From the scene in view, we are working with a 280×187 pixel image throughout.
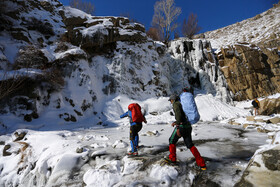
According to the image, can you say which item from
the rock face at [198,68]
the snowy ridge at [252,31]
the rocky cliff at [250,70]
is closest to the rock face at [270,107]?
the rock face at [198,68]

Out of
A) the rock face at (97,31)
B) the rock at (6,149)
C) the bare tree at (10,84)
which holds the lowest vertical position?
the rock at (6,149)

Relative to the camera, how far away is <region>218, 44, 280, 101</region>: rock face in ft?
50.1

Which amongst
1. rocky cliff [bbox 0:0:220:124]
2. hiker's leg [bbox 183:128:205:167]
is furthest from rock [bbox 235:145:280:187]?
rocky cliff [bbox 0:0:220:124]

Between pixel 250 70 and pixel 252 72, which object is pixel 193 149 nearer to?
pixel 250 70

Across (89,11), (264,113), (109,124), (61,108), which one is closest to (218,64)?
(264,113)

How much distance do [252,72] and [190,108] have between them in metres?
18.0

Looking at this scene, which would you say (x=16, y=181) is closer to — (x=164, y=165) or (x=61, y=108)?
Answer: (x=164, y=165)

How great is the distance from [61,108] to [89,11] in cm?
2339

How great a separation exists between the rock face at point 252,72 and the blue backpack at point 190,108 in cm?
1632

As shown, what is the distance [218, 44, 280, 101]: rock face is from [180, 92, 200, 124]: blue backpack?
16.3 m

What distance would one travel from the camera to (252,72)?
15.5m

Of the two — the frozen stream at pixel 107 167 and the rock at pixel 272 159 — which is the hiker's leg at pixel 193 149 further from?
the rock at pixel 272 159

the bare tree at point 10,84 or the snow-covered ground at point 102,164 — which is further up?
the bare tree at point 10,84

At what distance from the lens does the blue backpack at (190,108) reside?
2.58 meters
